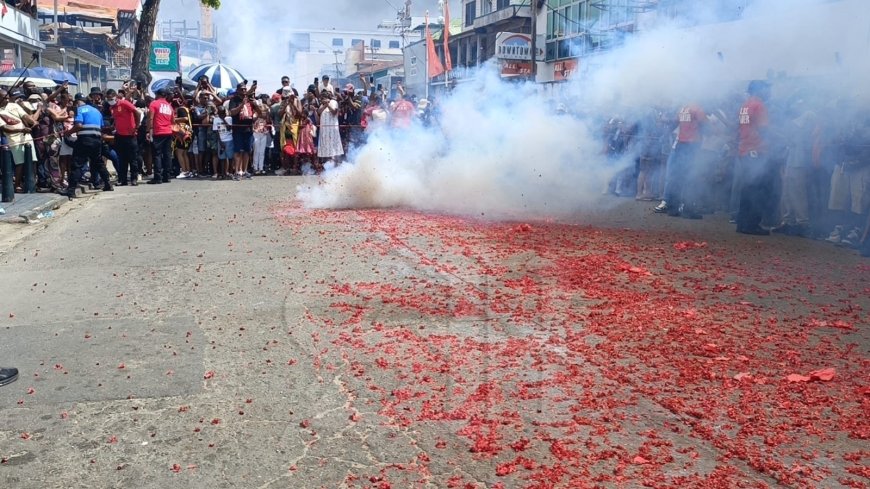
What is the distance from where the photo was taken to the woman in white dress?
1814 cm

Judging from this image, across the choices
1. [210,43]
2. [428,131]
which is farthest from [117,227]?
[210,43]

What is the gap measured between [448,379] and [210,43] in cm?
10921

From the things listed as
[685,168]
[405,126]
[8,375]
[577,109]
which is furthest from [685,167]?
[8,375]

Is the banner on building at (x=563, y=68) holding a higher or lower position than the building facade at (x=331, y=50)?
lower

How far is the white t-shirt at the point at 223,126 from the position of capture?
17172 mm

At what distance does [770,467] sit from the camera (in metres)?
3.55

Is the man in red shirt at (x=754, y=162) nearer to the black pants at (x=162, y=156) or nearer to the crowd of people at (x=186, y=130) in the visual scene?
the crowd of people at (x=186, y=130)

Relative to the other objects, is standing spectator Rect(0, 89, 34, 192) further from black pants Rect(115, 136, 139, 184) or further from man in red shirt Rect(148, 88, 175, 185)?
man in red shirt Rect(148, 88, 175, 185)

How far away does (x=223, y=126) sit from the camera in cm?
1720

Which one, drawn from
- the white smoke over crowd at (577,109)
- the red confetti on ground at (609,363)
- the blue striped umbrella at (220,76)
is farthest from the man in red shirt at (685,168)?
the blue striped umbrella at (220,76)

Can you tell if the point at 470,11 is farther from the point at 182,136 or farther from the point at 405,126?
the point at 405,126

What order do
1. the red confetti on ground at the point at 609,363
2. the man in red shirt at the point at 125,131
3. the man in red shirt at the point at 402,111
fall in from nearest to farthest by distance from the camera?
the red confetti on ground at the point at 609,363 < the man in red shirt at the point at 125,131 < the man in red shirt at the point at 402,111

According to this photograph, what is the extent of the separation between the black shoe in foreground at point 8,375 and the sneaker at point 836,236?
29.6 ft

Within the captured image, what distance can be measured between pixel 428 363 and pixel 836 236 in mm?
6956
